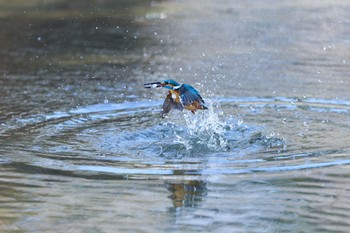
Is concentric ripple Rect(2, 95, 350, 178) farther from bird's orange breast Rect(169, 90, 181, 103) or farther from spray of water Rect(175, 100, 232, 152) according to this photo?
bird's orange breast Rect(169, 90, 181, 103)

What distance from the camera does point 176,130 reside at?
7.43m

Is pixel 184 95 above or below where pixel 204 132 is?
above

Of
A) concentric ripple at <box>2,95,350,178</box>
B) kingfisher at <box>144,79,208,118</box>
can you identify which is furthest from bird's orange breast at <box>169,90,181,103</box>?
concentric ripple at <box>2,95,350,178</box>

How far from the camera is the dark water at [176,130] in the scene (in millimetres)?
5238

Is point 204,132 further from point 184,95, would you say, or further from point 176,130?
point 184,95

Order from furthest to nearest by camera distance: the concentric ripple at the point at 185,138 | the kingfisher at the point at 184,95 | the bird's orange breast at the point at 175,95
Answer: the bird's orange breast at the point at 175,95
the kingfisher at the point at 184,95
the concentric ripple at the point at 185,138

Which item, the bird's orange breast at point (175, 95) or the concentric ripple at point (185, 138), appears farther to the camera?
the bird's orange breast at point (175, 95)

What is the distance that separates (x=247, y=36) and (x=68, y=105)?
546 cm

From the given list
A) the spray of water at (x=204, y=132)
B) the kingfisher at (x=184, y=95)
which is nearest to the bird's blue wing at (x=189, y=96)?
the kingfisher at (x=184, y=95)

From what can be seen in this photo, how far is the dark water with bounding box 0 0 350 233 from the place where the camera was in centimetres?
524

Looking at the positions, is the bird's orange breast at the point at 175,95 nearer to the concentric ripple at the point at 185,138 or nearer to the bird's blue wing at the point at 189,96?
the bird's blue wing at the point at 189,96

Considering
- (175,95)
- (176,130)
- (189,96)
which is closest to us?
(189,96)

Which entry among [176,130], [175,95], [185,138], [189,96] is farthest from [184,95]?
[176,130]

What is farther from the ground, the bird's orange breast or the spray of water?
the bird's orange breast
